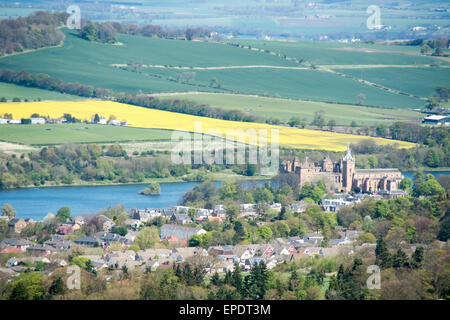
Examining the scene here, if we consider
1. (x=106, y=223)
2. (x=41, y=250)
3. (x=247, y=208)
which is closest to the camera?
(x=41, y=250)

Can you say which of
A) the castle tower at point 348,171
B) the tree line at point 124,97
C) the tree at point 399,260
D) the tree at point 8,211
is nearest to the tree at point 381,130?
the tree line at point 124,97

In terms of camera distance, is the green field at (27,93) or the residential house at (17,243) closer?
the residential house at (17,243)

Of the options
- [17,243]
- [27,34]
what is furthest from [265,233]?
[27,34]

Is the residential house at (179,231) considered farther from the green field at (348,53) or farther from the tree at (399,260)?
the green field at (348,53)

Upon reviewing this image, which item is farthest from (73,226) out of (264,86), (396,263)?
(264,86)

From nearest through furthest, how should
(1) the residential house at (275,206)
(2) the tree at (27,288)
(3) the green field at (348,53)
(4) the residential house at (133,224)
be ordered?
(2) the tree at (27,288) → (4) the residential house at (133,224) → (1) the residential house at (275,206) → (3) the green field at (348,53)

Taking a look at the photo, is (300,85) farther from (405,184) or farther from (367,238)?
(367,238)
